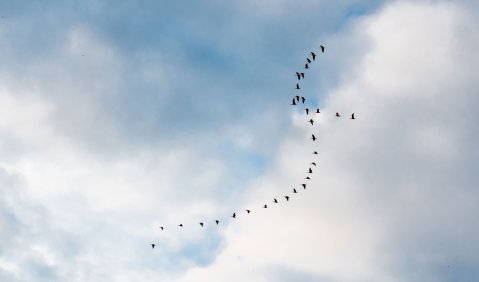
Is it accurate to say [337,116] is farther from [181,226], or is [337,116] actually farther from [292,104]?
[181,226]

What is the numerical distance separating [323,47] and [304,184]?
34675 mm

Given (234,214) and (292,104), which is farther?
(234,214)

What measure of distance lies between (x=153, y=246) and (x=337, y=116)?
5058 cm

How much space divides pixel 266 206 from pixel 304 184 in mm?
10043

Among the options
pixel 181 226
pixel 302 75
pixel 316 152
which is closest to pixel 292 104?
pixel 302 75

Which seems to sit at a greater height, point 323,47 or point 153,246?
point 323,47

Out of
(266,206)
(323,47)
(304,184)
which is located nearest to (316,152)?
(304,184)

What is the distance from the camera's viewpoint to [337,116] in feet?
442

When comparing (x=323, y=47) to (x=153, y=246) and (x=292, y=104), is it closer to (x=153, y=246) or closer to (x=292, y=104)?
(x=292, y=104)

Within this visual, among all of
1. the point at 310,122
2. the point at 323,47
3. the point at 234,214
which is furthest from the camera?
the point at 234,214

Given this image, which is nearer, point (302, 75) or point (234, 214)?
point (302, 75)

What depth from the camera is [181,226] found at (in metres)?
148

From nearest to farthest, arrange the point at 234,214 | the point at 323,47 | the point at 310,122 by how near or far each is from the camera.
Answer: the point at 323,47
the point at 310,122
the point at 234,214

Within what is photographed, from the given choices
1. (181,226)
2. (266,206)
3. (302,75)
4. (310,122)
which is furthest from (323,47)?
(181,226)
